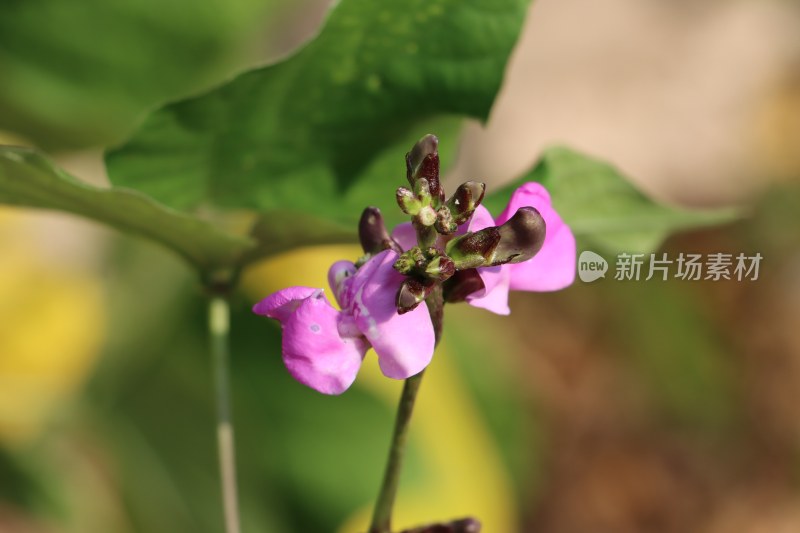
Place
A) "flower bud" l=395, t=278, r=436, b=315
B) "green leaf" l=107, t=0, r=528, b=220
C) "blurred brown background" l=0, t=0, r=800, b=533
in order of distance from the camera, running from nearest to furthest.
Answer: "flower bud" l=395, t=278, r=436, b=315
"green leaf" l=107, t=0, r=528, b=220
"blurred brown background" l=0, t=0, r=800, b=533

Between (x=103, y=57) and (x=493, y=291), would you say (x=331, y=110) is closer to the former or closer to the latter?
(x=493, y=291)

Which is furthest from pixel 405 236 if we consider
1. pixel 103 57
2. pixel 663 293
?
pixel 663 293

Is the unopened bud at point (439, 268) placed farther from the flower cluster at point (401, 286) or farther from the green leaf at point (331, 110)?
the green leaf at point (331, 110)

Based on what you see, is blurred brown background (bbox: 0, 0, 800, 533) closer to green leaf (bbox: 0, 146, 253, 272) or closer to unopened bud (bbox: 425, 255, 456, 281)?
green leaf (bbox: 0, 146, 253, 272)

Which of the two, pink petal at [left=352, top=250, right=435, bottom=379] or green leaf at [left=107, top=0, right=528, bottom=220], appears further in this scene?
green leaf at [left=107, top=0, right=528, bottom=220]

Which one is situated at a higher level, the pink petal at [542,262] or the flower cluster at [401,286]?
the pink petal at [542,262]

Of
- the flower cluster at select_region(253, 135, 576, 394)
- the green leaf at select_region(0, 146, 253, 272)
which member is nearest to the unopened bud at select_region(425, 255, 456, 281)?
the flower cluster at select_region(253, 135, 576, 394)

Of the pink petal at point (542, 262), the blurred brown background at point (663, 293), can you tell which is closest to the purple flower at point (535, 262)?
the pink petal at point (542, 262)
